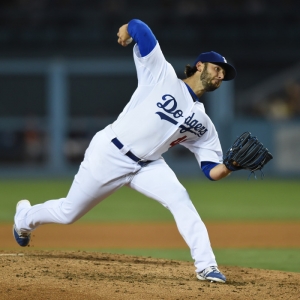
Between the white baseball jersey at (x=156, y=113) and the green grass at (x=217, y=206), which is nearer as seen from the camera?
the white baseball jersey at (x=156, y=113)

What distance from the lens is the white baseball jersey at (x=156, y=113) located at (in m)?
4.79

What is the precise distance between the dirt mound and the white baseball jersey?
3.14ft

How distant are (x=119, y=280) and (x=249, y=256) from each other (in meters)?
2.27

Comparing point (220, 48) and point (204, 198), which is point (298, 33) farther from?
point (204, 198)

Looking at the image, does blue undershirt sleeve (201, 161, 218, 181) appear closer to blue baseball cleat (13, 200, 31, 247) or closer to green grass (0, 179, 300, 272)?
green grass (0, 179, 300, 272)

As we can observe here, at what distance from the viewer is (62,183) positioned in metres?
14.5

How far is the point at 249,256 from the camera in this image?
6.49m

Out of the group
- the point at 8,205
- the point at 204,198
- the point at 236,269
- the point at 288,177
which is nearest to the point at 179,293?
the point at 236,269

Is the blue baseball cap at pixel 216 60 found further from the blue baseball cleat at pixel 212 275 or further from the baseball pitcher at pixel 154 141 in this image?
the blue baseball cleat at pixel 212 275

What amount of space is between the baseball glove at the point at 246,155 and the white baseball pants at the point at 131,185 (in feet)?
1.41

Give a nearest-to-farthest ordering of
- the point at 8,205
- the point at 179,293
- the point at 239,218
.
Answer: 1. the point at 179,293
2. the point at 239,218
3. the point at 8,205

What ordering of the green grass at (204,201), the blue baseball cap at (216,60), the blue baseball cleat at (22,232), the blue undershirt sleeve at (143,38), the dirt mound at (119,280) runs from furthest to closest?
the green grass at (204,201)
the blue baseball cleat at (22,232)
the blue baseball cap at (216,60)
the blue undershirt sleeve at (143,38)
the dirt mound at (119,280)

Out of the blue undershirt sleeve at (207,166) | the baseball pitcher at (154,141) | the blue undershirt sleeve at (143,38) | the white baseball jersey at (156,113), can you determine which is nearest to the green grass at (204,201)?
the blue undershirt sleeve at (207,166)

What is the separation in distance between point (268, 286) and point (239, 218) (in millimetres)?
4855
